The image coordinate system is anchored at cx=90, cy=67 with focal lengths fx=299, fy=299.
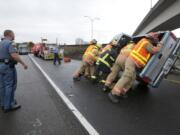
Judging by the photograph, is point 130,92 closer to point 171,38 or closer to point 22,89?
point 171,38

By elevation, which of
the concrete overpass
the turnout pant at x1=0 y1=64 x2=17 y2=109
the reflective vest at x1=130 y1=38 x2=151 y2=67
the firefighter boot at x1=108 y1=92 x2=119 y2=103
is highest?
the concrete overpass

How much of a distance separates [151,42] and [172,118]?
8.82ft

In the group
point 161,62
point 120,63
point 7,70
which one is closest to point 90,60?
point 120,63

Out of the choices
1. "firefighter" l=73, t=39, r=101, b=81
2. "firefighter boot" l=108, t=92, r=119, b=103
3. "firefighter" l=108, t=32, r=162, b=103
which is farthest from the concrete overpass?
"firefighter boot" l=108, t=92, r=119, b=103

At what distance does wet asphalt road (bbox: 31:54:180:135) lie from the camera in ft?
19.2

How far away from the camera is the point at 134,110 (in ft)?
24.2

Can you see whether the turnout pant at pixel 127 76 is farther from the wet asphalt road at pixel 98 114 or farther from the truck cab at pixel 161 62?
the wet asphalt road at pixel 98 114

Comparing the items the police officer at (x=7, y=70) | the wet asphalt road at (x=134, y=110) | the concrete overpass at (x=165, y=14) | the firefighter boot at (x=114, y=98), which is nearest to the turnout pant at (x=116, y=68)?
the wet asphalt road at (x=134, y=110)

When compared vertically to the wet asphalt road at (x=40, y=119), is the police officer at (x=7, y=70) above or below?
above

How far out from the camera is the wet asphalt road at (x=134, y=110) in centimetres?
587

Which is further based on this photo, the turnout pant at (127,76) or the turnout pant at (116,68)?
the turnout pant at (116,68)

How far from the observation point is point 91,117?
22.0 ft

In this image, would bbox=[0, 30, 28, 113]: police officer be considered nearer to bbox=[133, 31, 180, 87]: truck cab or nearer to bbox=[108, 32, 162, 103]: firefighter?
bbox=[108, 32, 162, 103]: firefighter

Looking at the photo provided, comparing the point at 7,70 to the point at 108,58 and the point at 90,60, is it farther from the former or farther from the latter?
the point at 90,60
